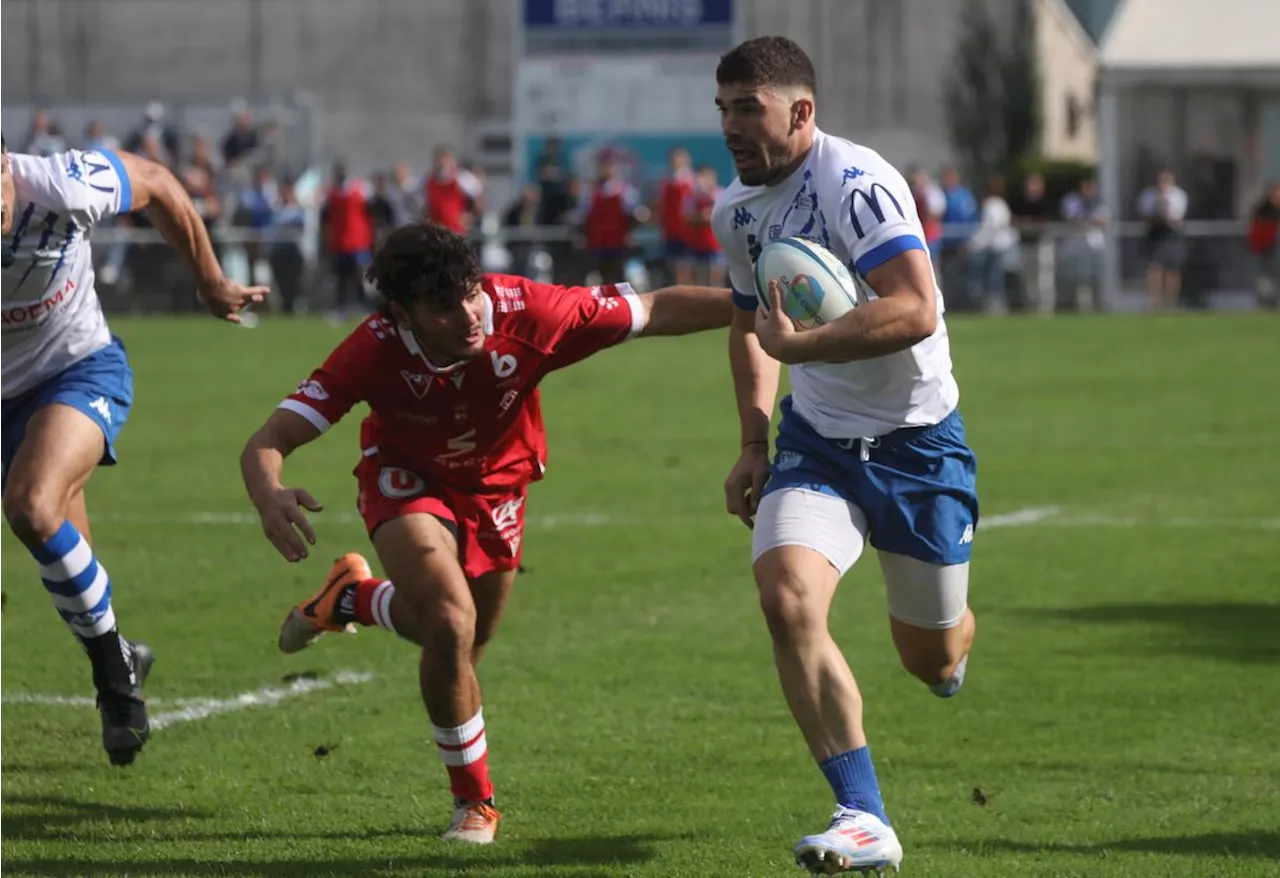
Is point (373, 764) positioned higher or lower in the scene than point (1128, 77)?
lower

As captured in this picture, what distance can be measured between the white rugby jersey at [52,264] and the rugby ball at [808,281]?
2.65 metres

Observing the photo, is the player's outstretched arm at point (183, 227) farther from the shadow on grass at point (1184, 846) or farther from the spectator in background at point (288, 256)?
the spectator in background at point (288, 256)

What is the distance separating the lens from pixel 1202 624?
958cm

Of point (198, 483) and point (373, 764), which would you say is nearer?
point (373, 764)

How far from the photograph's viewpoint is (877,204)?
5.81m

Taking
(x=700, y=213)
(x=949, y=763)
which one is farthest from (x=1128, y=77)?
(x=949, y=763)

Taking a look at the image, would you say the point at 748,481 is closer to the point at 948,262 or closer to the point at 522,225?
the point at 948,262

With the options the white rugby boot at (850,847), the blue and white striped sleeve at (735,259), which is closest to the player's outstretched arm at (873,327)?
the blue and white striped sleeve at (735,259)

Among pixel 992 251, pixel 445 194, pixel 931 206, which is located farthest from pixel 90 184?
pixel 992 251

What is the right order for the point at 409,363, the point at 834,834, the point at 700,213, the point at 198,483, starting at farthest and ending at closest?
the point at 700,213 < the point at 198,483 < the point at 409,363 < the point at 834,834

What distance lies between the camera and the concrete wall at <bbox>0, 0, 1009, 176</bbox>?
45.1m

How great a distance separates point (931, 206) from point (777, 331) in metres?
25.1

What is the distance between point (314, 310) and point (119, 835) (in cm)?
2633

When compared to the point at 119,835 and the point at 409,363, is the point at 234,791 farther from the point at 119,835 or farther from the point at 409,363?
the point at 409,363
